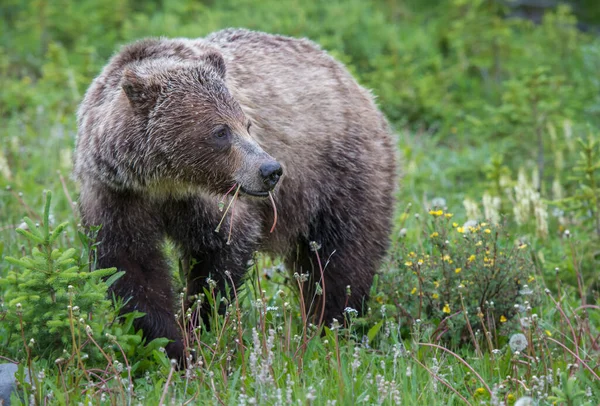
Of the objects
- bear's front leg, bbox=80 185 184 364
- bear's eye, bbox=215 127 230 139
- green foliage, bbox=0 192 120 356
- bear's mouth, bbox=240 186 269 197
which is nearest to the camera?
green foliage, bbox=0 192 120 356

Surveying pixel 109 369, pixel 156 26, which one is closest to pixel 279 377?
pixel 109 369

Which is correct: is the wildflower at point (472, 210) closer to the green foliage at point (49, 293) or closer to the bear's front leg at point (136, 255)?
the bear's front leg at point (136, 255)

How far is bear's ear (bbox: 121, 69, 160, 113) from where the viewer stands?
4.90 metres

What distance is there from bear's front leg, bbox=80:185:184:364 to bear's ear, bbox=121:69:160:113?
522mm

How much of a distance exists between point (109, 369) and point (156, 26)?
8522 millimetres

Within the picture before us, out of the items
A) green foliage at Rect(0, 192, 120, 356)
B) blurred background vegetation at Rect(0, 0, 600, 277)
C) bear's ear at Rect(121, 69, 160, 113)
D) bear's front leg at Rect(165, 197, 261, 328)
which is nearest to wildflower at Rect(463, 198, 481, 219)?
blurred background vegetation at Rect(0, 0, 600, 277)

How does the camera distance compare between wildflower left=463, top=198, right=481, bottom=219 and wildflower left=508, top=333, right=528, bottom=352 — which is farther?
wildflower left=463, top=198, right=481, bottom=219

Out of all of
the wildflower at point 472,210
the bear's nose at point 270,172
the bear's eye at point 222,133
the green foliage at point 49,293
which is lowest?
the wildflower at point 472,210

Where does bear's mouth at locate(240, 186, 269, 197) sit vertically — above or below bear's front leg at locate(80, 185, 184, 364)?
above

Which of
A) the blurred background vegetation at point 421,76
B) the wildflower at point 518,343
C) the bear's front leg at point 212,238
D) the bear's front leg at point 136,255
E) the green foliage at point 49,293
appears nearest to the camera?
the green foliage at point 49,293

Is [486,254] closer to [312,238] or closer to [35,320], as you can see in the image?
[312,238]

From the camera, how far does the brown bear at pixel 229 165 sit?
16.2 ft

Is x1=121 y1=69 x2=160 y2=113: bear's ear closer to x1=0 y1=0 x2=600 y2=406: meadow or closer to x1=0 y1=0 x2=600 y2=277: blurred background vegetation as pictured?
x1=0 y1=0 x2=600 y2=406: meadow

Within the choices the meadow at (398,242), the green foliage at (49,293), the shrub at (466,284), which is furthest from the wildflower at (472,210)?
the green foliage at (49,293)
